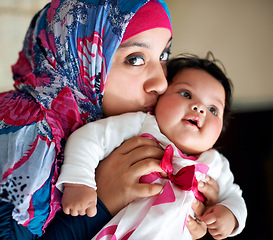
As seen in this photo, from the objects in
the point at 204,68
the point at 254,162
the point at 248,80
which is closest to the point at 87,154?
the point at 204,68

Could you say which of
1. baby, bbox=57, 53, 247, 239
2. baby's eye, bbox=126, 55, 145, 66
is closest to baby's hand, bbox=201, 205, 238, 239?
baby, bbox=57, 53, 247, 239

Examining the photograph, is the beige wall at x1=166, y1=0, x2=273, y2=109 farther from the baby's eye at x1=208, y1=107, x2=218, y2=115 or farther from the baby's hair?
the baby's eye at x1=208, y1=107, x2=218, y2=115

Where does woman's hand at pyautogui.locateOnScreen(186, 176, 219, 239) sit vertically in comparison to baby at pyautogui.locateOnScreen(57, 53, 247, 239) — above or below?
below

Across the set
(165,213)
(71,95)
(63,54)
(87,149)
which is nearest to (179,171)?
(165,213)

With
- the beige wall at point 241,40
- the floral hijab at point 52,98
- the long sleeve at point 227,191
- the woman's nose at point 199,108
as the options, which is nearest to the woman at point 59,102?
the floral hijab at point 52,98

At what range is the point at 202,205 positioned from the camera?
95cm

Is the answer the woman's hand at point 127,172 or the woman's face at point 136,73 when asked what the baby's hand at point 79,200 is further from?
the woman's face at point 136,73

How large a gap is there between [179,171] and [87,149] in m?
0.28

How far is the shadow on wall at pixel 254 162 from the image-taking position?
2.47m

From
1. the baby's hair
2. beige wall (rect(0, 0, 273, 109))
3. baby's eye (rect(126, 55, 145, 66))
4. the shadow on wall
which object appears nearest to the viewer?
baby's eye (rect(126, 55, 145, 66))

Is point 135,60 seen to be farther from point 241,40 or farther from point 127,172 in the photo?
point 241,40

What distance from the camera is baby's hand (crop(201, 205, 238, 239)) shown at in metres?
0.90

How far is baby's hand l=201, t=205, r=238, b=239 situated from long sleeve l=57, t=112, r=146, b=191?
349mm

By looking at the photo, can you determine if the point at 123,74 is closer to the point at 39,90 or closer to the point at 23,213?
the point at 39,90
